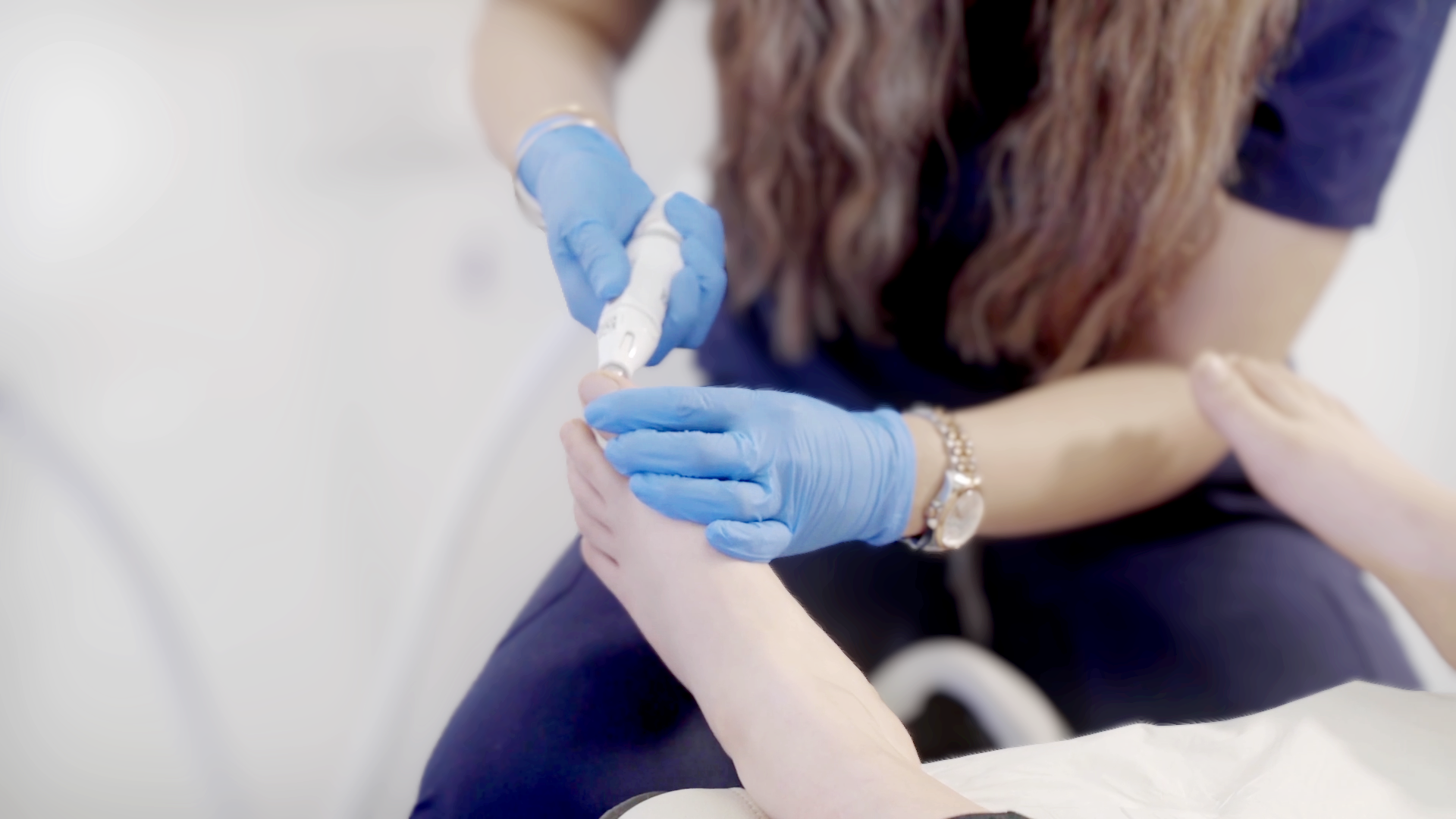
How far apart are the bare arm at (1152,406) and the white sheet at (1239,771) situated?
0.22 m

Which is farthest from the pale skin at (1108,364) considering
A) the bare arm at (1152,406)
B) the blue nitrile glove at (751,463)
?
the blue nitrile glove at (751,463)

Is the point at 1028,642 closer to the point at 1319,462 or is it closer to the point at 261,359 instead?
the point at 1319,462

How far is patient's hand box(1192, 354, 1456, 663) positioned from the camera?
0.49 metres

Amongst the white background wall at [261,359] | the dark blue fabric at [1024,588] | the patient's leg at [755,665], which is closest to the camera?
the patient's leg at [755,665]

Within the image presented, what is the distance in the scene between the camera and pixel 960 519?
A: 0.54 meters

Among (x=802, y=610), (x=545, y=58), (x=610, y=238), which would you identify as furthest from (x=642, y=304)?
(x=545, y=58)

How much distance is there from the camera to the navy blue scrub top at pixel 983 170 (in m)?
0.58

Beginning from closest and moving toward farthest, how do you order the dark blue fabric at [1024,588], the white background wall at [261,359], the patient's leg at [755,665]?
1. the patient's leg at [755,665]
2. the dark blue fabric at [1024,588]
3. the white background wall at [261,359]

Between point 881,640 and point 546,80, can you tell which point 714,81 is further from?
point 881,640

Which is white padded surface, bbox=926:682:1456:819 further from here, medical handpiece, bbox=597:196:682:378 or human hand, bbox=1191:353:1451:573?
medical handpiece, bbox=597:196:682:378

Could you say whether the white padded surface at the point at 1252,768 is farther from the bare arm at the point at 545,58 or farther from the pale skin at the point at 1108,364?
the bare arm at the point at 545,58

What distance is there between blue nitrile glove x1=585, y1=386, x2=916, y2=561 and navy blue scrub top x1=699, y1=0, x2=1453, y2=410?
24 centimetres

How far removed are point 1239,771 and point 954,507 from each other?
0.19m

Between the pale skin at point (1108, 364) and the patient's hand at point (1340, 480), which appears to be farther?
the pale skin at point (1108, 364)
